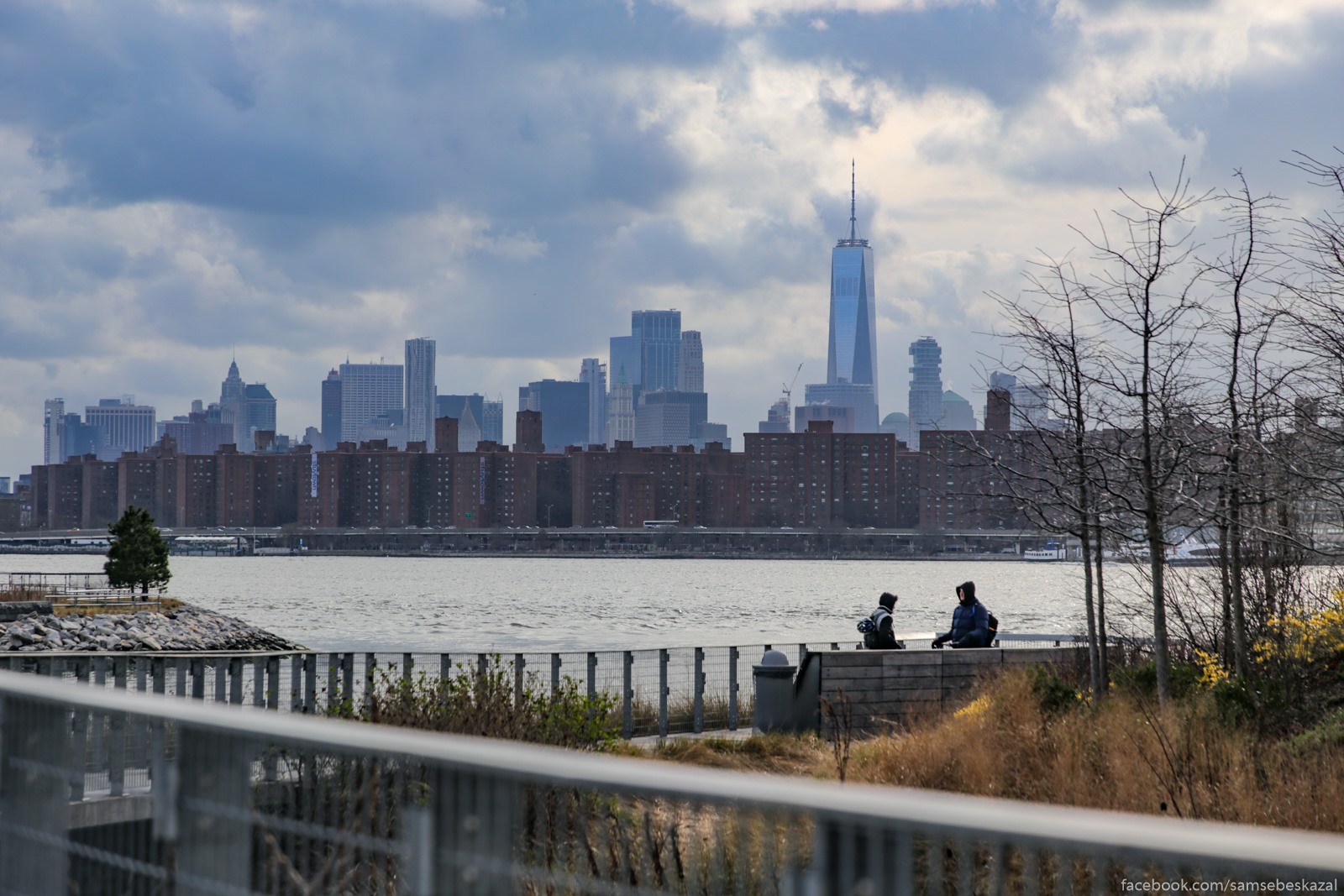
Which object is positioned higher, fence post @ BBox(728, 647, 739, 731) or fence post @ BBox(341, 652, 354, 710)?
fence post @ BBox(341, 652, 354, 710)

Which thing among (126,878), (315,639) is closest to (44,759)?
(126,878)

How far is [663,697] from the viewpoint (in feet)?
60.4

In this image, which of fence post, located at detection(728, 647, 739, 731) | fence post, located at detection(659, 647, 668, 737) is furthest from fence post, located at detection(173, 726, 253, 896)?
fence post, located at detection(728, 647, 739, 731)

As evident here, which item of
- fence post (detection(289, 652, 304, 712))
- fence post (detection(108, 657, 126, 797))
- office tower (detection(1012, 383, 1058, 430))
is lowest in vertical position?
fence post (detection(289, 652, 304, 712))

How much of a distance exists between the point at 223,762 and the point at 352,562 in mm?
194824

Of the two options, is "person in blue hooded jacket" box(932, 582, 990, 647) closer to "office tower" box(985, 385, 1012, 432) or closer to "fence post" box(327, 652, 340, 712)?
"office tower" box(985, 385, 1012, 432)

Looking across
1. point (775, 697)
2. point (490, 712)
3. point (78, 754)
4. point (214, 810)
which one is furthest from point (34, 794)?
point (775, 697)

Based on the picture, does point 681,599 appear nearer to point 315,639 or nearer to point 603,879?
point 315,639

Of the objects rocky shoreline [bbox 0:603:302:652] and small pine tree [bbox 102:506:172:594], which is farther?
small pine tree [bbox 102:506:172:594]

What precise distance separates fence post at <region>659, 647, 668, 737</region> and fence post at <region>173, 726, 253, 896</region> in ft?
45.3

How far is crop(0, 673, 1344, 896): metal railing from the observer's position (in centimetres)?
221

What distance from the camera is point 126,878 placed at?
3.94m

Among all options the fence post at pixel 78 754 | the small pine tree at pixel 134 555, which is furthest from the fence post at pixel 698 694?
the small pine tree at pixel 134 555

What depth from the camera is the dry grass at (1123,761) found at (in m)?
8.34
